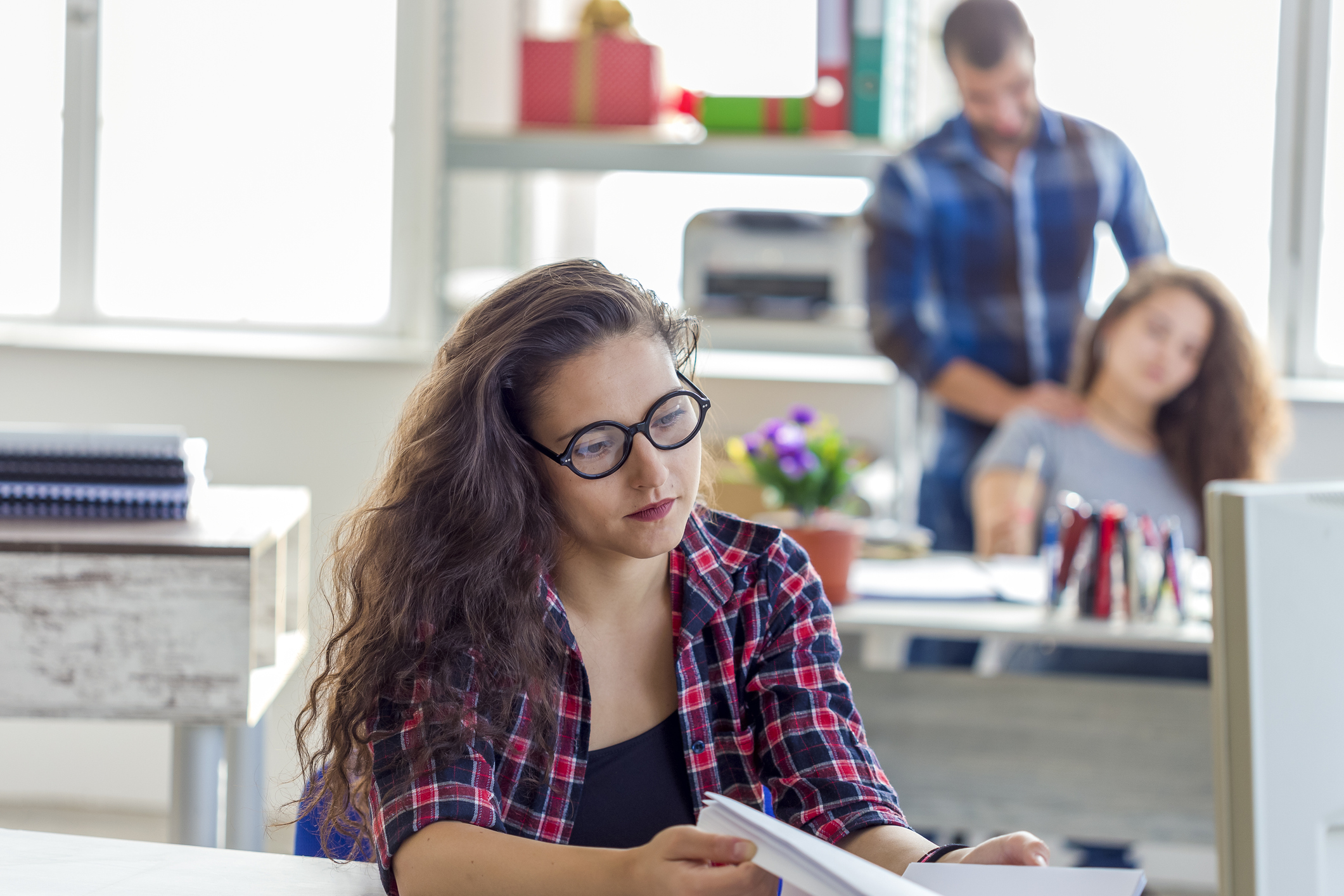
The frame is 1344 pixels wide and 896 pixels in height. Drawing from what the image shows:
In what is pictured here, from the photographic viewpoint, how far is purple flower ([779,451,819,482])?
205 cm

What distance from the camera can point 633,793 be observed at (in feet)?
3.52

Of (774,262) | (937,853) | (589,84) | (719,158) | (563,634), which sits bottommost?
(937,853)

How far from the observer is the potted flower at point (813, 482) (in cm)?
206

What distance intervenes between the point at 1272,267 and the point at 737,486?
5.50 feet

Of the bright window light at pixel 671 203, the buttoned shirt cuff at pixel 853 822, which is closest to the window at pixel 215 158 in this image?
the bright window light at pixel 671 203

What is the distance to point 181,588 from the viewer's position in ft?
5.05

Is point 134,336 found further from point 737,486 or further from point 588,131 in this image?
point 737,486

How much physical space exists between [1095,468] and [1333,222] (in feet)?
3.25

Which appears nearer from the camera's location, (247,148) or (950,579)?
(950,579)

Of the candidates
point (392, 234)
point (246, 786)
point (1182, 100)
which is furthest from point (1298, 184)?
point (246, 786)

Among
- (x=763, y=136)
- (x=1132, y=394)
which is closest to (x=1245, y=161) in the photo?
(x=1132, y=394)

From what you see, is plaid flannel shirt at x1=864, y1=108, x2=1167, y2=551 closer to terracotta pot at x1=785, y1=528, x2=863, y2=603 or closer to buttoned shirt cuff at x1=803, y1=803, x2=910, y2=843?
terracotta pot at x1=785, y1=528, x2=863, y2=603

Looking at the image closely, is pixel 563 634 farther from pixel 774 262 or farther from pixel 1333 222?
pixel 1333 222

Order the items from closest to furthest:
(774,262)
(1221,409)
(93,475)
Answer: (93,475) → (1221,409) → (774,262)
